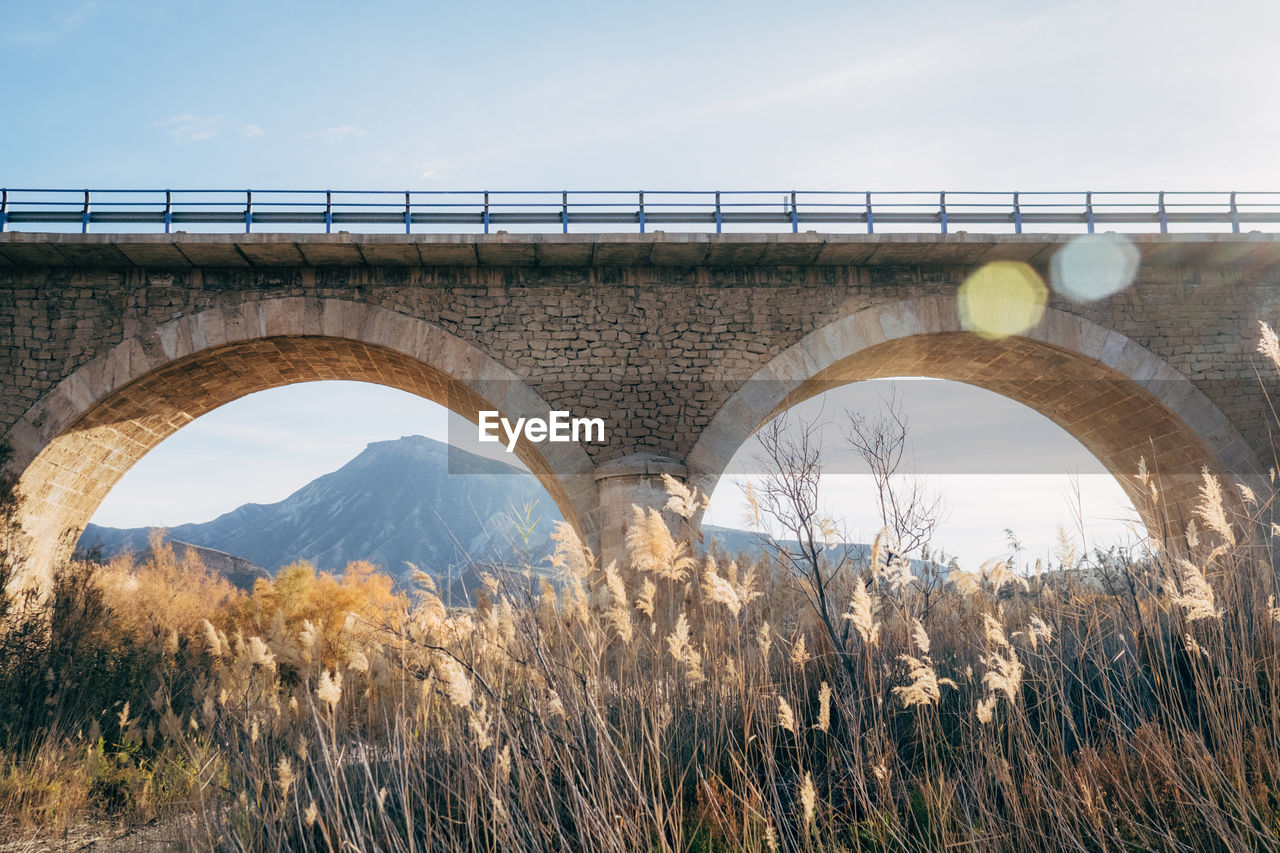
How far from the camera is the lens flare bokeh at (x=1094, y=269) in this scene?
38.8ft

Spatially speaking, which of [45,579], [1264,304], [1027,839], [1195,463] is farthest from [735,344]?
[45,579]

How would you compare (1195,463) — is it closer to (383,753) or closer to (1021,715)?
(1021,715)

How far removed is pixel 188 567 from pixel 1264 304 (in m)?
34.5

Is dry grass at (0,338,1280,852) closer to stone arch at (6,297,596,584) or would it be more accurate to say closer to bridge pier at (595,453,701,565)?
bridge pier at (595,453,701,565)

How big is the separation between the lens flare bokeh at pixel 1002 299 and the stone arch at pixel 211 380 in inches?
234

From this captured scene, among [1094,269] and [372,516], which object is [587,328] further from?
[372,516]

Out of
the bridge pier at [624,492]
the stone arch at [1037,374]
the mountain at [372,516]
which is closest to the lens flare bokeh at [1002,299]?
the stone arch at [1037,374]

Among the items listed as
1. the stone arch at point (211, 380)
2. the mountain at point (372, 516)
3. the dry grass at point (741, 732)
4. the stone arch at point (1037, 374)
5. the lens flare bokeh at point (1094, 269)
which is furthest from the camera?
the mountain at point (372, 516)

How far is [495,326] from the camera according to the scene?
1143 centimetres

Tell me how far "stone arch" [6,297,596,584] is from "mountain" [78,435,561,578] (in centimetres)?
9217

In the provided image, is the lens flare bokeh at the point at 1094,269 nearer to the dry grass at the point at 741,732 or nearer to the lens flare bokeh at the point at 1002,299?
the lens flare bokeh at the point at 1002,299

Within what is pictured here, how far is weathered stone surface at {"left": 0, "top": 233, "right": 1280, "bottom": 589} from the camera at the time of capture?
1095 centimetres

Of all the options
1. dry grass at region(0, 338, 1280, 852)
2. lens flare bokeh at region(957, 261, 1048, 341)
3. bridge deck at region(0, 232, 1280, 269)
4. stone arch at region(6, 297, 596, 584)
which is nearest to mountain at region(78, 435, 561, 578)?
stone arch at region(6, 297, 596, 584)

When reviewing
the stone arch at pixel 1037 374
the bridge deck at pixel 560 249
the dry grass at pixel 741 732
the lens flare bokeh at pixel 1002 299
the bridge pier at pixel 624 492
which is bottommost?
the dry grass at pixel 741 732
